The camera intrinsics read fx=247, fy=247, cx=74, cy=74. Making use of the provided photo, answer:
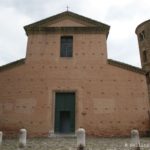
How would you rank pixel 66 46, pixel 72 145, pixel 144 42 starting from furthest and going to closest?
pixel 144 42
pixel 66 46
pixel 72 145

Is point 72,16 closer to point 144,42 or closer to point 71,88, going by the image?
point 71,88

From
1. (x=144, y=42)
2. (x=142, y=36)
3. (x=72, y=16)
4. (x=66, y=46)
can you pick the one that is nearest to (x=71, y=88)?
(x=66, y=46)

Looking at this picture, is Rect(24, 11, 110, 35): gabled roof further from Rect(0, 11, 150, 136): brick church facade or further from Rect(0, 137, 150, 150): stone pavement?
Rect(0, 137, 150, 150): stone pavement

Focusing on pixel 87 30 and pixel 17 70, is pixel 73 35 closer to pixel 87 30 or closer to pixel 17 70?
pixel 87 30

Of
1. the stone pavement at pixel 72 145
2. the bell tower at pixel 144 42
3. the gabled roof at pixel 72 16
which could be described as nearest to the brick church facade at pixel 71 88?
the gabled roof at pixel 72 16

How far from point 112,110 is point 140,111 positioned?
6.29 ft

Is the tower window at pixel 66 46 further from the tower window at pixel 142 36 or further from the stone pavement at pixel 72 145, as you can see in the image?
the tower window at pixel 142 36

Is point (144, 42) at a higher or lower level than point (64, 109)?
higher

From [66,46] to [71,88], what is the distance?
3.51 meters

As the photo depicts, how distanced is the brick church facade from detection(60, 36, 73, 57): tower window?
0.24 ft

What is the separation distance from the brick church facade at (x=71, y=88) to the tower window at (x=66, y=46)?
2.9 inches

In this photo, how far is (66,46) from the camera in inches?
733

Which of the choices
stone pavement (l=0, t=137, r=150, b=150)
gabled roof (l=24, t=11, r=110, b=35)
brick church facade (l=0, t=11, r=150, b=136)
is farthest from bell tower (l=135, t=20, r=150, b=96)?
stone pavement (l=0, t=137, r=150, b=150)

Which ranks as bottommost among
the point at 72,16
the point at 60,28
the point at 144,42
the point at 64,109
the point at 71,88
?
the point at 64,109
